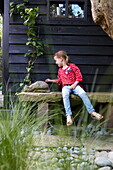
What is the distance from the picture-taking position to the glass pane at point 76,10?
5.12 metres

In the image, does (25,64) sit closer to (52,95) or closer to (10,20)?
(10,20)

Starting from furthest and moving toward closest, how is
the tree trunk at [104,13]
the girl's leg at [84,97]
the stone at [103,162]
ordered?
the girl's leg at [84,97] → the stone at [103,162] → the tree trunk at [104,13]

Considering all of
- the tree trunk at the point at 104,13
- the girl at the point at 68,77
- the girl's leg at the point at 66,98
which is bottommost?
the girl's leg at the point at 66,98

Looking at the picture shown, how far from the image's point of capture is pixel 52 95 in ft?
13.4

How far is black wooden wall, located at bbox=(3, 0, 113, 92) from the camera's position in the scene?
5070 mm

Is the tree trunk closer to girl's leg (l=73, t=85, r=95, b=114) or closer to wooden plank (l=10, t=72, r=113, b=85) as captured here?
girl's leg (l=73, t=85, r=95, b=114)

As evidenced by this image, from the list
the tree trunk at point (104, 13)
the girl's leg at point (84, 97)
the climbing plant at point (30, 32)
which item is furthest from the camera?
the climbing plant at point (30, 32)

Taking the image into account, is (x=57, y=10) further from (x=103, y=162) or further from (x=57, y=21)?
(x=103, y=162)

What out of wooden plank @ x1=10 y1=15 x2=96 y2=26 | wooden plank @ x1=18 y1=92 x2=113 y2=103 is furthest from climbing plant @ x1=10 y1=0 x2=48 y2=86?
wooden plank @ x1=18 y1=92 x2=113 y2=103

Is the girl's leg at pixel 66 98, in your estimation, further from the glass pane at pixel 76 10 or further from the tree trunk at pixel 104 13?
the tree trunk at pixel 104 13

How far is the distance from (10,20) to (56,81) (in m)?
1.55

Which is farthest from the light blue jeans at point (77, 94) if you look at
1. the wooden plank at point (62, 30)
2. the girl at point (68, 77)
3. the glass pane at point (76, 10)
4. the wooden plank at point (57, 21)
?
the glass pane at point (76, 10)

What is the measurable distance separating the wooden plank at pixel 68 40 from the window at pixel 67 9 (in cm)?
41

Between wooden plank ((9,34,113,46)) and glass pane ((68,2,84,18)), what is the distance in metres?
0.41
